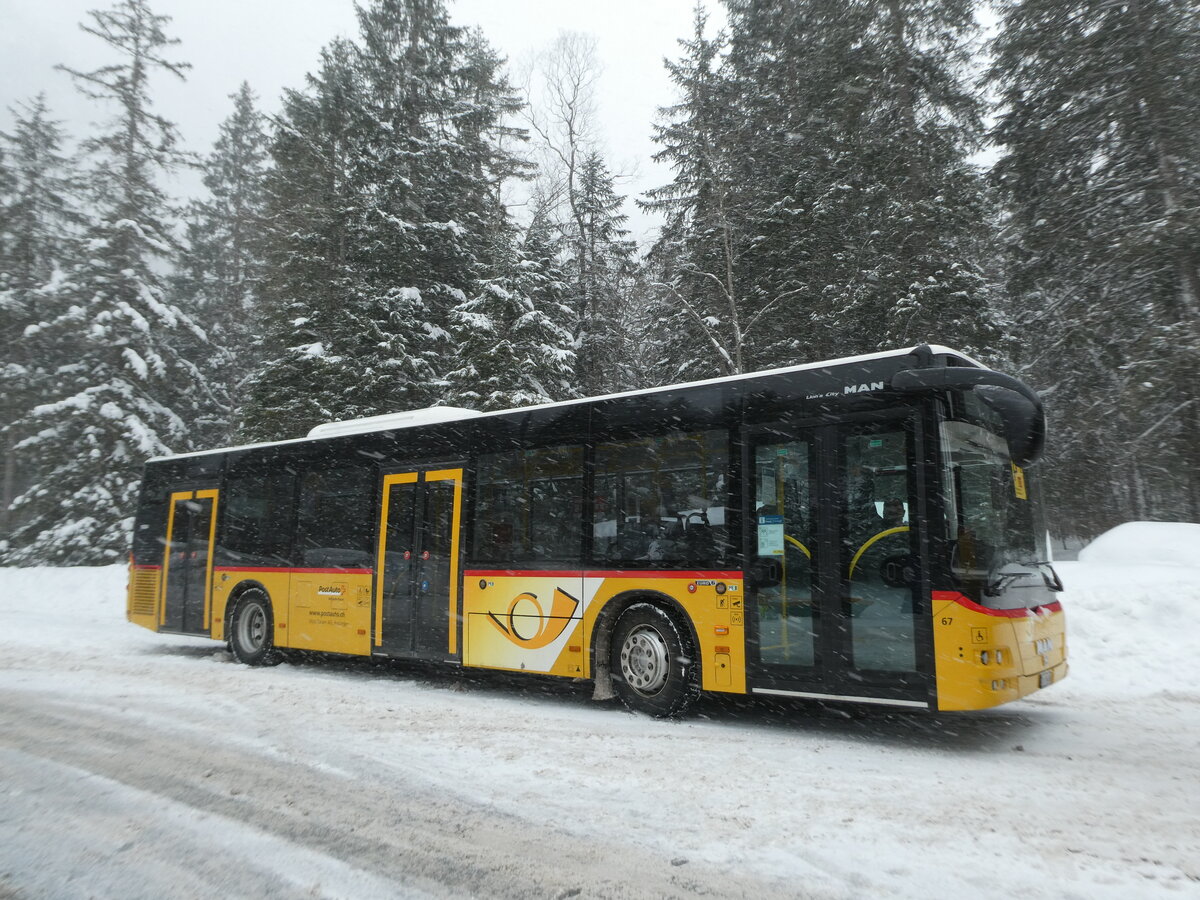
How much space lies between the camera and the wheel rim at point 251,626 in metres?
11.7

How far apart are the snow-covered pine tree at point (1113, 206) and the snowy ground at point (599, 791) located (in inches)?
322

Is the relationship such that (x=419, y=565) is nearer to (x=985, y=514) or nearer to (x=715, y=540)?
(x=715, y=540)

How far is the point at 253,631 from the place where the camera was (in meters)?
11.9

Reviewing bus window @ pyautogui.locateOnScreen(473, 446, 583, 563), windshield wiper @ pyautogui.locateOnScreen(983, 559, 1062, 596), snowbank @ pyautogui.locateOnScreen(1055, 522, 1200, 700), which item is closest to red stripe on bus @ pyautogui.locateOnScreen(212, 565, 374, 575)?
bus window @ pyautogui.locateOnScreen(473, 446, 583, 563)

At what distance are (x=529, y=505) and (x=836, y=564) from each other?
11.3ft

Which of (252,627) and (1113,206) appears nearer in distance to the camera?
(252,627)

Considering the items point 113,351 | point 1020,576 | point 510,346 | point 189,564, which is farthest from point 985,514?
point 113,351

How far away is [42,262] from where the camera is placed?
34.0 meters

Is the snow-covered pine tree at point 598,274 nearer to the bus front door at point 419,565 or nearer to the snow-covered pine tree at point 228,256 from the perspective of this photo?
the snow-covered pine tree at point 228,256

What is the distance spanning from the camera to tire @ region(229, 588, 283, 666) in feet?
37.6

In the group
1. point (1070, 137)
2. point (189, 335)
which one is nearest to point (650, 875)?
point (1070, 137)

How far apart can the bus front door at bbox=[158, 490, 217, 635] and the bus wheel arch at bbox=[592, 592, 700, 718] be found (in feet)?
24.4

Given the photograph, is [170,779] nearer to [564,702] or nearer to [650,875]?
[650,875]

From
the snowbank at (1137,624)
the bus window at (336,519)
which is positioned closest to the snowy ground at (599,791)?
the snowbank at (1137,624)
